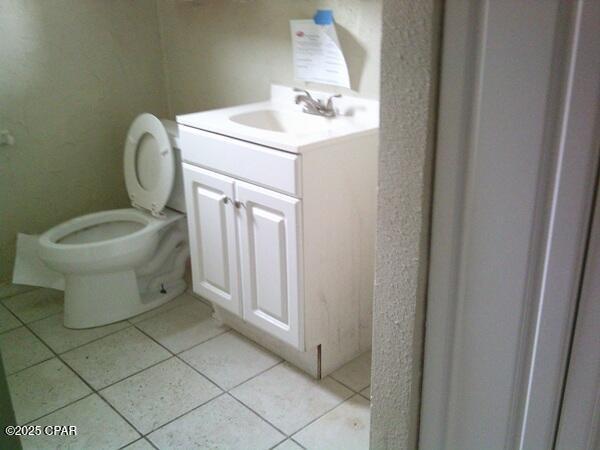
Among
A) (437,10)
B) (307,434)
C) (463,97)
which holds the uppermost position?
(437,10)

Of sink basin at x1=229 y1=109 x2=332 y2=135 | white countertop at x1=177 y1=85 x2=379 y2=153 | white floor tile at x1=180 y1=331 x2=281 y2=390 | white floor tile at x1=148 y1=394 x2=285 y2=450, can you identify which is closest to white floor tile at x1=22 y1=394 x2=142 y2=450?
white floor tile at x1=148 y1=394 x2=285 y2=450

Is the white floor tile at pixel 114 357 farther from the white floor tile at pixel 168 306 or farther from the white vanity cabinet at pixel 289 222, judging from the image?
the white vanity cabinet at pixel 289 222

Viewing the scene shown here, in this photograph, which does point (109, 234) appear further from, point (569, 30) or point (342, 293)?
point (569, 30)

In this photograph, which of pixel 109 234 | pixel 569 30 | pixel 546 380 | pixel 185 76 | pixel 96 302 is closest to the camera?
pixel 569 30

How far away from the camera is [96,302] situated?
2.39m

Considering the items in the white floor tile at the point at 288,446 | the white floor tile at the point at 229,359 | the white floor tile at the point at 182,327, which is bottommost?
the white floor tile at the point at 182,327

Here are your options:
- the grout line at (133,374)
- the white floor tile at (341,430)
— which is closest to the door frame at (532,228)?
the white floor tile at (341,430)

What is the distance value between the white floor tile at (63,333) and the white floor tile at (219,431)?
26.7 inches

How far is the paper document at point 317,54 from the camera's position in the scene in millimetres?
2059

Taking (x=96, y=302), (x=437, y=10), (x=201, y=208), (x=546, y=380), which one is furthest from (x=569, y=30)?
(x=96, y=302)

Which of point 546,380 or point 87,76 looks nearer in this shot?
point 546,380

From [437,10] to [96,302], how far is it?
79.1 inches

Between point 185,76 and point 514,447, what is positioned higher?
point 185,76

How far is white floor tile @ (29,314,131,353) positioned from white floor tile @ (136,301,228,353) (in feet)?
0.43
